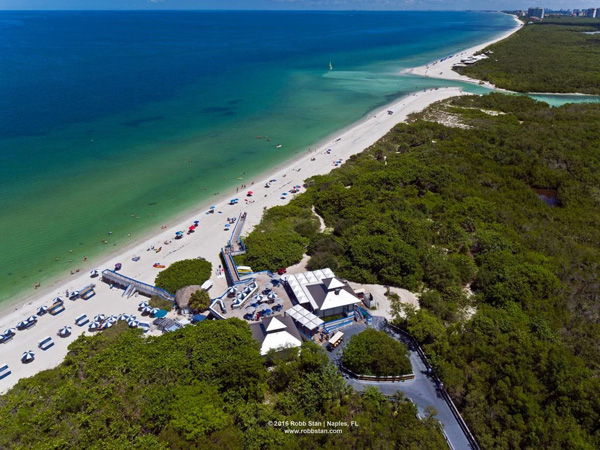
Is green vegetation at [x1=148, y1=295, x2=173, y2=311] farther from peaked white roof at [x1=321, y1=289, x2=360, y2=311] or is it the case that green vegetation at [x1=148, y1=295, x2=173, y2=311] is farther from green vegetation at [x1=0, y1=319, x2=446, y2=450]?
peaked white roof at [x1=321, y1=289, x2=360, y2=311]

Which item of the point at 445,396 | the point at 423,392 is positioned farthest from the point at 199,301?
the point at 445,396

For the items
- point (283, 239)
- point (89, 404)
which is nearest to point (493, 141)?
point (283, 239)

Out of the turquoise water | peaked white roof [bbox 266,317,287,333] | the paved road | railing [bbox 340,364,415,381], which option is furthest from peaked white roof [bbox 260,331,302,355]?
the turquoise water

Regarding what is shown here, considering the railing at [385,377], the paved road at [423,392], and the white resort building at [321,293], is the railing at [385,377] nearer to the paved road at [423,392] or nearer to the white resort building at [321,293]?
the paved road at [423,392]

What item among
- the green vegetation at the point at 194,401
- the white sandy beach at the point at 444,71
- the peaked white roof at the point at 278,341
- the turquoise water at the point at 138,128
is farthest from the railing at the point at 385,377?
the white sandy beach at the point at 444,71

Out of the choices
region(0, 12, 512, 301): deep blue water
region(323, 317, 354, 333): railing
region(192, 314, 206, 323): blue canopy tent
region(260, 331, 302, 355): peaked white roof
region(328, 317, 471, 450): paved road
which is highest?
region(0, 12, 512, 301): deep blue water

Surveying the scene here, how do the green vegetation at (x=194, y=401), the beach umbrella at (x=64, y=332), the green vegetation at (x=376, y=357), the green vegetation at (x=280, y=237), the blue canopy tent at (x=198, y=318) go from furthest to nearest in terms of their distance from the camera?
1. the green vegetation at (x=280, y=237)
2. the beach umbrella at (x=64, y=332)
3. the blue canopy tent at (x=198, y=318)
4. the green vegetation at (x=376, y=357)
5. the green vegetation at (x=194, y=401)
